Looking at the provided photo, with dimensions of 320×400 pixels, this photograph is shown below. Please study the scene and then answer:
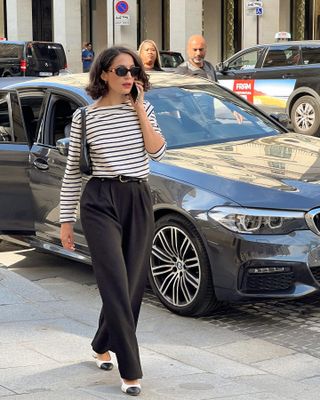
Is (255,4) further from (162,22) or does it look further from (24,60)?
(162,22)

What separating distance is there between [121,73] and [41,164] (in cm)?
281

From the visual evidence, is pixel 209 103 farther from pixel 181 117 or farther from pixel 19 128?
pixel 19 128

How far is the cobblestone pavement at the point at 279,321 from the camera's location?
5.73 metres

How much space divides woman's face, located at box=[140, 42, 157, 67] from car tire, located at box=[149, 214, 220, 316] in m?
3.72

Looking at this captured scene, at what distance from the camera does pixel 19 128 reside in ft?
25.2

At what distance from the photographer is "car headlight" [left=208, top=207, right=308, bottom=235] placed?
19.1 feet

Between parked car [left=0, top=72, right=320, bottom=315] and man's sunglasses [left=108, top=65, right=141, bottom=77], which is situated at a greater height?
man's sunglasses [left=108, top=65, right=141, bottom=77]

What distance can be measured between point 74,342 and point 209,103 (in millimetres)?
2738

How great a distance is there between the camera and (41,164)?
23.8 feet

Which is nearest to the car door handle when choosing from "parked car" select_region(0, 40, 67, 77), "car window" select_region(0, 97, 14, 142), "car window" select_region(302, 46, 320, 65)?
"car window" select_region(0, 97, 14, 142)

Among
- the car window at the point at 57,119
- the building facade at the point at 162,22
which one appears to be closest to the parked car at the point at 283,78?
the building facade at the point at 162,22

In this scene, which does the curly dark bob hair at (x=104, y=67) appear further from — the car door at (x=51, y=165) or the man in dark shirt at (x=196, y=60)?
the man in dark shirt at (x=196, y=60)

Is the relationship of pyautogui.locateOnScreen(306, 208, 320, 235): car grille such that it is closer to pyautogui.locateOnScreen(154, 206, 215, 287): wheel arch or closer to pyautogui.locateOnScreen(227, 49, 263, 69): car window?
pyautogui.locateOnScreen(154, 206, 215, 287): wheel arch

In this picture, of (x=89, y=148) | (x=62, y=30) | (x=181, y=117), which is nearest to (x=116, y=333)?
(x=89, y=148)
